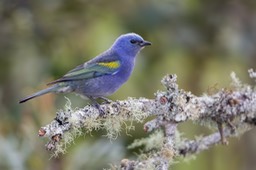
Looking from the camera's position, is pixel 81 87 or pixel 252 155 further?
pixel 252 155

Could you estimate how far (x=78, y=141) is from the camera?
239 inches

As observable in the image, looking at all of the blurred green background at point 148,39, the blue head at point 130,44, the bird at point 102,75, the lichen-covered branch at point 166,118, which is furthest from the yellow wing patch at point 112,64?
the blurred green background at point 148,39

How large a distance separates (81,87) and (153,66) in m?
2.31

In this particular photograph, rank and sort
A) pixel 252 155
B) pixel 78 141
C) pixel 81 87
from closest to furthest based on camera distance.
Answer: pixel 81 87
pixel 78 141
pixel 252 155

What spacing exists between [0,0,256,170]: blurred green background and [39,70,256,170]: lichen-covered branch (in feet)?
8.10

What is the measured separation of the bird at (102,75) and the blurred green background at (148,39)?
1.25 metres

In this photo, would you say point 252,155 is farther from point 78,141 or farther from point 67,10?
point 67,10

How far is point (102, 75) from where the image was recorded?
15.1 feet

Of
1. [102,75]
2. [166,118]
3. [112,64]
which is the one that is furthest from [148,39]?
[166,118]

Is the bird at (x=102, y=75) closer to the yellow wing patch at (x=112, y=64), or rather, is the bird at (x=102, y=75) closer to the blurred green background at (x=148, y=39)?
the yellow wing patch at (x=112, y=64)

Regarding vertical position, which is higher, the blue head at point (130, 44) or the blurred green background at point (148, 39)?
the blurred green background at point (148, 39)

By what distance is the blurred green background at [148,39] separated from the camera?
649 centimetres

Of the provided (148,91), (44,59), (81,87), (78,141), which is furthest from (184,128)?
(81,87)

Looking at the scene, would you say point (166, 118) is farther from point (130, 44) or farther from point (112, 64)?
point (130, 44)
